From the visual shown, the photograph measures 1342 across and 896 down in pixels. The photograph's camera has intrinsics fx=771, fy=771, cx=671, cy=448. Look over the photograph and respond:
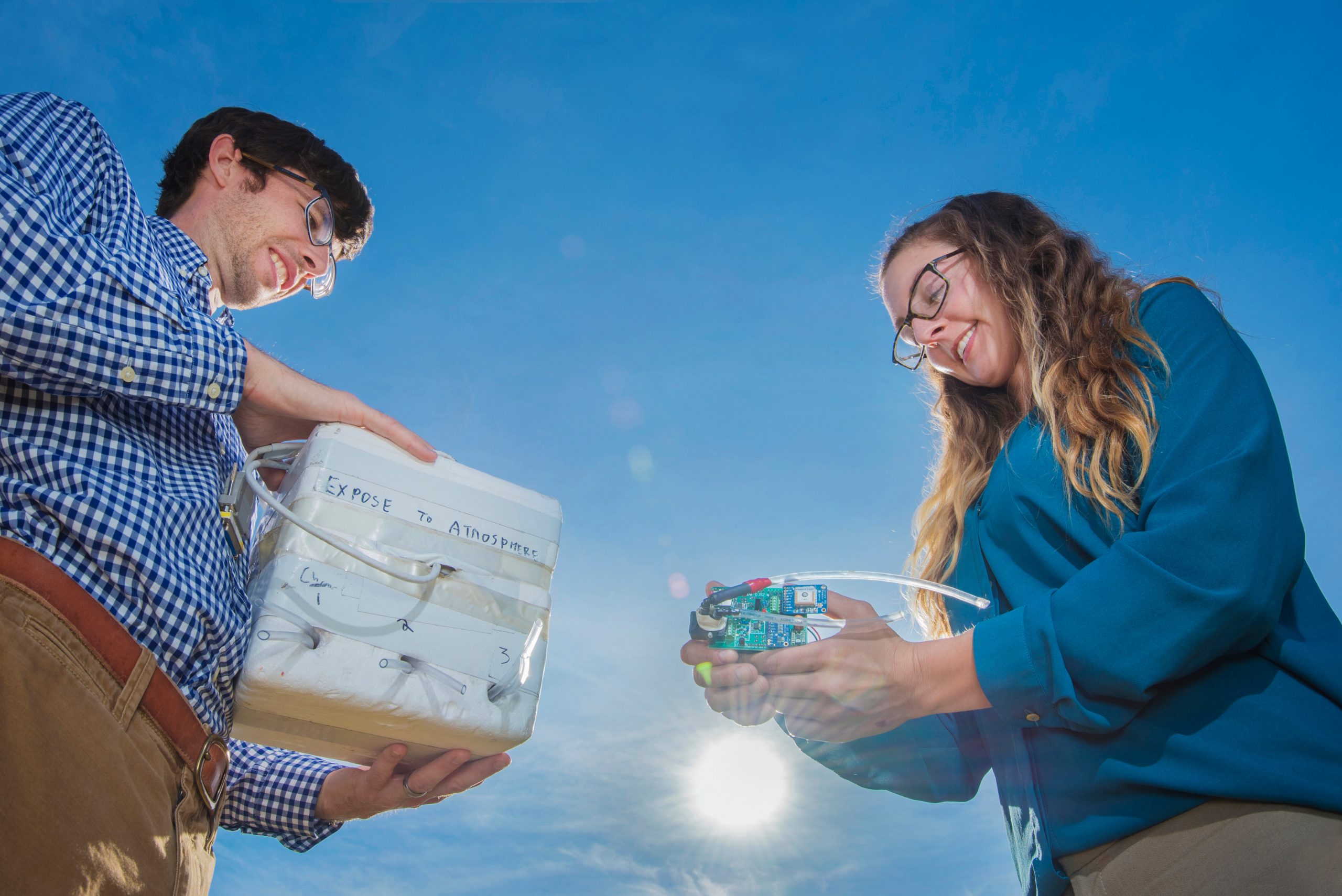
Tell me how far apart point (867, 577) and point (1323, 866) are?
1.25 meters

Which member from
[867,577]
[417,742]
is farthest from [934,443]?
[417,742]

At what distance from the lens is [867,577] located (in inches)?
98.7

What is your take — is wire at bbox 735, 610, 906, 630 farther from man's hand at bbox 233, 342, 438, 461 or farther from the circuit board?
man's hand at bbox 233, 342, 438, 461

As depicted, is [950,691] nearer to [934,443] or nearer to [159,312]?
[934,443]

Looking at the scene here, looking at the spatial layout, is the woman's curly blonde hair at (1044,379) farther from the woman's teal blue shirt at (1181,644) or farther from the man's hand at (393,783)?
the man's hand at (393,783)

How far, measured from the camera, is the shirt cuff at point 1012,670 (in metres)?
1.80

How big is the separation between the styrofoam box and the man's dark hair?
1.56 metres

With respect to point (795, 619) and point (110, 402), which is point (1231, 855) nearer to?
point (795, 619)

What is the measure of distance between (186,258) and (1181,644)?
9.07ft

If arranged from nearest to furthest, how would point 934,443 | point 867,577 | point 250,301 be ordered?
point 867,577 → point 250,301 → point 934,443

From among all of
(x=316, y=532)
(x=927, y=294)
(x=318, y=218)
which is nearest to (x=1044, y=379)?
(x=927, y=294)

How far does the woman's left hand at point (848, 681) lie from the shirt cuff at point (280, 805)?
167 centimetres

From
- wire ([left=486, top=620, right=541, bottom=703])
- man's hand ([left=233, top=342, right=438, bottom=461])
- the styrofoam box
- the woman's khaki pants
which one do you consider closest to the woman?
the woman's khaki pants

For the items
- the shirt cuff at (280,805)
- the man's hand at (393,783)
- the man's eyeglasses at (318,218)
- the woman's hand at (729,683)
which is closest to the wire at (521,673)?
the man's hand at (393,783)
